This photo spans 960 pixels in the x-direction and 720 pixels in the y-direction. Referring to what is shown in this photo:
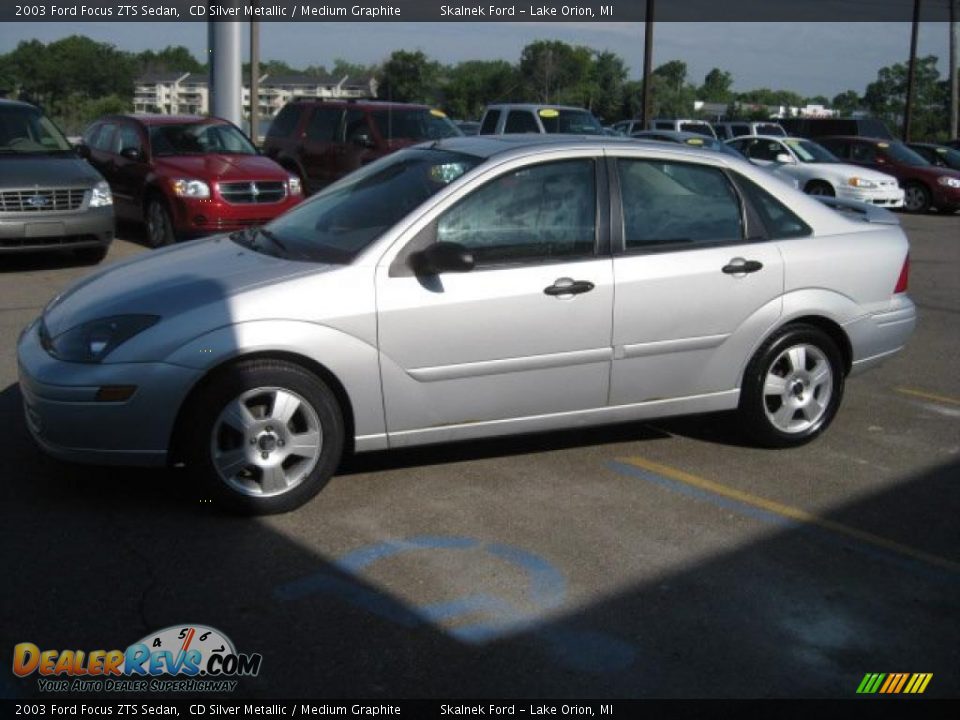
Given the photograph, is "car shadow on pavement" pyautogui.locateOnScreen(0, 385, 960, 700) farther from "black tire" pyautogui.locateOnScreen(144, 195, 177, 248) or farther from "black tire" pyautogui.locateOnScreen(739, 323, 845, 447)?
"black tire" pyautogui.locateOnScreen(144, 195, 177, 248)

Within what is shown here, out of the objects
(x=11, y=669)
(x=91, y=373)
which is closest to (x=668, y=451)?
(x=91, y=373)

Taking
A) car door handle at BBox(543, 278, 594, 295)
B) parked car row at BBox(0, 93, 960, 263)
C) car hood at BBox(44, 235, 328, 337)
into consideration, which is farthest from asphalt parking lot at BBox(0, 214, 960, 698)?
parked car row at BBox(0, 93, 960, 263)

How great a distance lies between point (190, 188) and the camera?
42.0 feet

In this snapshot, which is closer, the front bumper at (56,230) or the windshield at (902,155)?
the front bumper at (56,230)

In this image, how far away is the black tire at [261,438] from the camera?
470cm

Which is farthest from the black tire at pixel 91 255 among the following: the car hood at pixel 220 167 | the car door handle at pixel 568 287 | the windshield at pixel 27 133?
the car door handle at pixel 568 287

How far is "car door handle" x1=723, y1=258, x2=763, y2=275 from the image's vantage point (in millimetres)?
5672

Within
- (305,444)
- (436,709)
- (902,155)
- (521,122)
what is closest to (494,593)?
(436,709)

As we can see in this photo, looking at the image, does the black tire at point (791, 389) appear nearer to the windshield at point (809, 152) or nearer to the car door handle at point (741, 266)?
the car door handle at point (741, 266)

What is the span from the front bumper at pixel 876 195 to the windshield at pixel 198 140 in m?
11.9

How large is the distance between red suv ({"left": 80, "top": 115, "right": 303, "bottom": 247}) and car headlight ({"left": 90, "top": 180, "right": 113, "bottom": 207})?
4.10ft

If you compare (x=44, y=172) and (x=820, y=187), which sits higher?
(x=44, y=172)

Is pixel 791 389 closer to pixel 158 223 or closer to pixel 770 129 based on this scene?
pixel 158 223

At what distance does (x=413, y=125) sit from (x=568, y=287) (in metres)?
12.1
